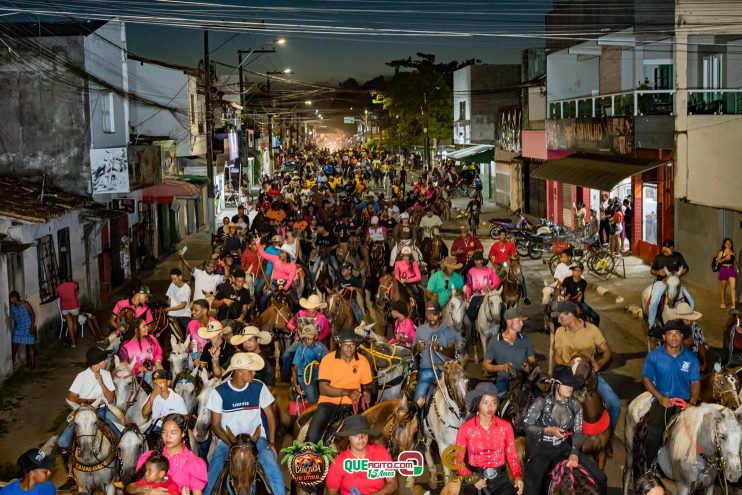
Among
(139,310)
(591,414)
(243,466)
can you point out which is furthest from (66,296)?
(591,414)

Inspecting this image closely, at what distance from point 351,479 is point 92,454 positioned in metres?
2.65

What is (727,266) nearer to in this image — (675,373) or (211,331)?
(675,373)

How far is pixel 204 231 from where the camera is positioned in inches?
1576

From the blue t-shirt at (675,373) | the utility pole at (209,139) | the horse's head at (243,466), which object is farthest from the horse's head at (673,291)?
the utility pole at (209,139)

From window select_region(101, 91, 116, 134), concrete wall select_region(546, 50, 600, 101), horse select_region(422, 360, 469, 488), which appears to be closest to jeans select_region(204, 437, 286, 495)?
horse select_region(422, 360, 469, 488)

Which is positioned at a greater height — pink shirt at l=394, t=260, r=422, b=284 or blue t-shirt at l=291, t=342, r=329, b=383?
pink shirt at l=394, t=260, r=422, b=284

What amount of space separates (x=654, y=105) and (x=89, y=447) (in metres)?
20.8

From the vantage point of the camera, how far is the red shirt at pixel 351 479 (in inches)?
294

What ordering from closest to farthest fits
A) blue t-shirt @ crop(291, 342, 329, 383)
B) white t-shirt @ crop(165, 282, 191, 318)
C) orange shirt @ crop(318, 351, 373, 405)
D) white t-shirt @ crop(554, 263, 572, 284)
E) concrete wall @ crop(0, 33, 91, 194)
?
orange shirt @ crop(318, 351, 373, 405)
blue t-shirt @ crop(291, 342, 329, 383)
white t-shirt @ crop(165, 282, 191, 318)
white t-shirt @ crop(554, 263, 572, 284)
concrete wall @ crop(0, 33, 91, 194)

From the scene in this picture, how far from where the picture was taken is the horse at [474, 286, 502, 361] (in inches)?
573

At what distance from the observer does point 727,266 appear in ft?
64.1

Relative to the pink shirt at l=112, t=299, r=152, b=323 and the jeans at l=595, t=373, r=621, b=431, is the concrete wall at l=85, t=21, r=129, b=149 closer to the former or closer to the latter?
the pink shirt at l=112, t=299, r=152, b=323

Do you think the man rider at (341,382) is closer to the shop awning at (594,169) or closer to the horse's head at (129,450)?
the horse's head at (129,450)

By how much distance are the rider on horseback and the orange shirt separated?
2.63 metres
